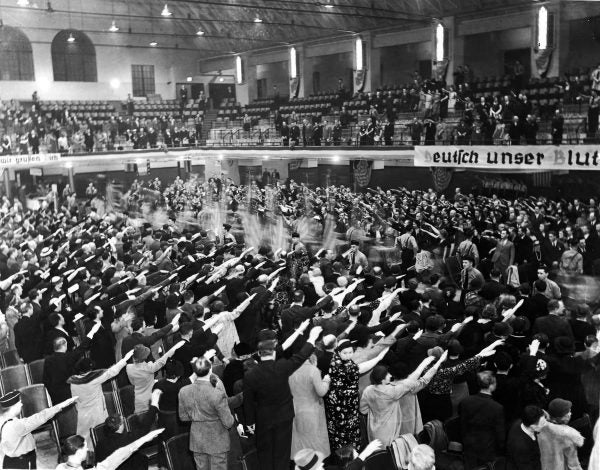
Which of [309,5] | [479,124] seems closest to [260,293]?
[479,124]

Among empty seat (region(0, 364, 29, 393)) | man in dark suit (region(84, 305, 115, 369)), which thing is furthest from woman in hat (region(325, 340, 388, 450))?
empty seat (region(0, 364, 29, 393))

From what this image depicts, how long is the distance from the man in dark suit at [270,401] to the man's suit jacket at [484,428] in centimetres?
140

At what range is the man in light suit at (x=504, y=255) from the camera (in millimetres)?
11719

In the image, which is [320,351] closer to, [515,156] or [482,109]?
[515,156]

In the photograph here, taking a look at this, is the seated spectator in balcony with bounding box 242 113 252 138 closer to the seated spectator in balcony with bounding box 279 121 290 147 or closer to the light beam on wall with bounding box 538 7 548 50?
the seated spectator in balcony with bounding box 279 121 290 147

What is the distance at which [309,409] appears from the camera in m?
5.64

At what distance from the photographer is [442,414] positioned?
593 centimetres

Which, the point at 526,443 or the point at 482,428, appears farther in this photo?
the point at 482,428

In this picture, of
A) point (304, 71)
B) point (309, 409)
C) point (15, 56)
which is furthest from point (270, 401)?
point (15, 56)

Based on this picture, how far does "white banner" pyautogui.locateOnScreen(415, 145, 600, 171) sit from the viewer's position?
48.1 ft

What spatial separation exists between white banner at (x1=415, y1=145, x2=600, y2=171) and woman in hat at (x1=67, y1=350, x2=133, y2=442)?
1215cm

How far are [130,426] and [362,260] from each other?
277 inches

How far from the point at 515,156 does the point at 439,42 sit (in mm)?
10249

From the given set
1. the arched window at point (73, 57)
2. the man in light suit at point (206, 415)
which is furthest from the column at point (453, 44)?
the man in light suit at point (206, 415)
